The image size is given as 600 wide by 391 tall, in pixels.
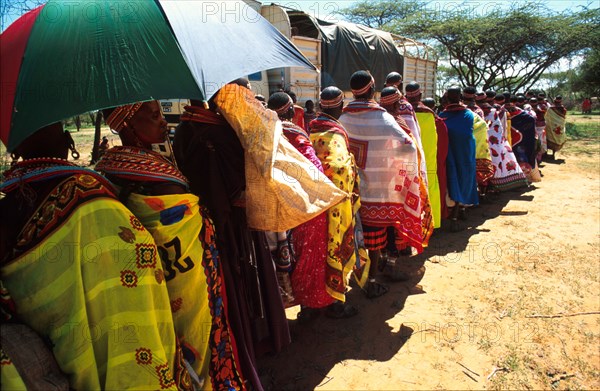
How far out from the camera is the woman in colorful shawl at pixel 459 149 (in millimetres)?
5254

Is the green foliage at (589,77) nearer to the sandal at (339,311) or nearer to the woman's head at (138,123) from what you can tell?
the sandal at (339,311)

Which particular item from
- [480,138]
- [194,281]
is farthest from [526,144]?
[194,281]

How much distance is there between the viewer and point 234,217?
6.79 ft

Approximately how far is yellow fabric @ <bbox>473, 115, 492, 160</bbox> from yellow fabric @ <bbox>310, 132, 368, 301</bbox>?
3.66 m

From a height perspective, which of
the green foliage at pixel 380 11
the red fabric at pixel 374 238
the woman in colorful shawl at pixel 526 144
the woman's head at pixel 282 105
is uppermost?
the green foliage at pixel 380 11

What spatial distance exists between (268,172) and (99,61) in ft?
2.55

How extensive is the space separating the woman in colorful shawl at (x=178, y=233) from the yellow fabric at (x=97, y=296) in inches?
7.4

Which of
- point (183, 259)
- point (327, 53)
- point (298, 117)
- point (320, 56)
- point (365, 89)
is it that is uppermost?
point (327, 53)

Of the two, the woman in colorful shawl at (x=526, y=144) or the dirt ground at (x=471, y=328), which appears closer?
the dirt ground at (x=471, y=328)

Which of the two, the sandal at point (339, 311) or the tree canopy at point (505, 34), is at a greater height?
the tree canopy at point (505, 34)

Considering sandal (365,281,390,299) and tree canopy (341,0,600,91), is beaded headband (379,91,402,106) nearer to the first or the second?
sandal (365,281,390,299)

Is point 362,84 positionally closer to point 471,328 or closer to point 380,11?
point 471,328

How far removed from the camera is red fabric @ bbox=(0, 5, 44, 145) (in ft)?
3.90

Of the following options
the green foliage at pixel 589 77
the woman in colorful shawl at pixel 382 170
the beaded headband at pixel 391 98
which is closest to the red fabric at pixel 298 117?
the beaded headband at pixel 391 98
